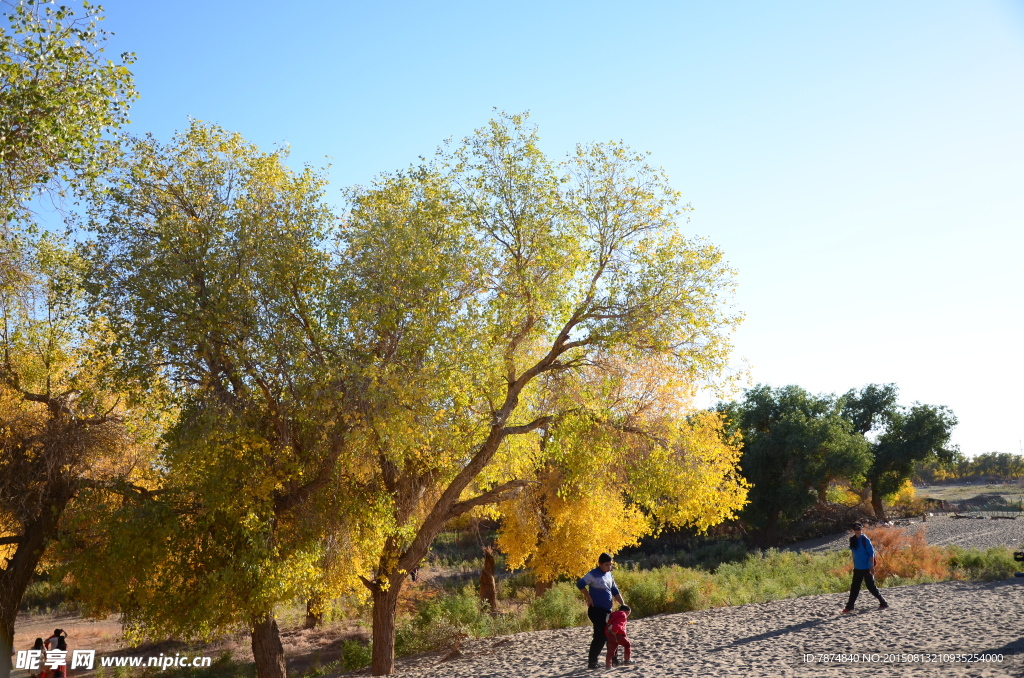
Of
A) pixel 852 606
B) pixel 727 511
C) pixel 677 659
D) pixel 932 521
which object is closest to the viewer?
pixel 677 659

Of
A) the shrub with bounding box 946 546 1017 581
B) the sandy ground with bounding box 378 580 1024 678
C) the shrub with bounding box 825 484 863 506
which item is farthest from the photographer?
the shrub with bounding box 825 484 863 506

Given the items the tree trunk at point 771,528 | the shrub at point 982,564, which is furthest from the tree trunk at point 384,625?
the tree trunk at point 771,528

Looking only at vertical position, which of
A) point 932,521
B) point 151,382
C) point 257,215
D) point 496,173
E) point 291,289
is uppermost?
point 496,173

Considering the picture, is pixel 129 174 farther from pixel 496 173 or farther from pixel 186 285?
pixel 496 173

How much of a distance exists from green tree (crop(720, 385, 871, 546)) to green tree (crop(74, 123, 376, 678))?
35.7m

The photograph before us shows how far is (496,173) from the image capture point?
593 inches

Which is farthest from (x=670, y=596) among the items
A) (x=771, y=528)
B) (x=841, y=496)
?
(x=841, y=496)

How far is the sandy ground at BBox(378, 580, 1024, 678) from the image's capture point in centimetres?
1036

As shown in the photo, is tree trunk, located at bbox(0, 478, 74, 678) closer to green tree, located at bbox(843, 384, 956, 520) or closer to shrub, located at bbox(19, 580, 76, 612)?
shrub, located at bbox(19, 580, 76, 612)

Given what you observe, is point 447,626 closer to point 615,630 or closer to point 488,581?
point 488,581

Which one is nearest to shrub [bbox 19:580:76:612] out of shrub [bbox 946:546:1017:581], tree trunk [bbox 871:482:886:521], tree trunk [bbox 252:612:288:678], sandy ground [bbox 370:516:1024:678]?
sandy ground [bbox 370:516:1024:678]

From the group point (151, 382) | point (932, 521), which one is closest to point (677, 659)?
point (151, 382)

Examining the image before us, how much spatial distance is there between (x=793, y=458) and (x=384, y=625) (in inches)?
1463

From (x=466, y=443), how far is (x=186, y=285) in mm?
6005
